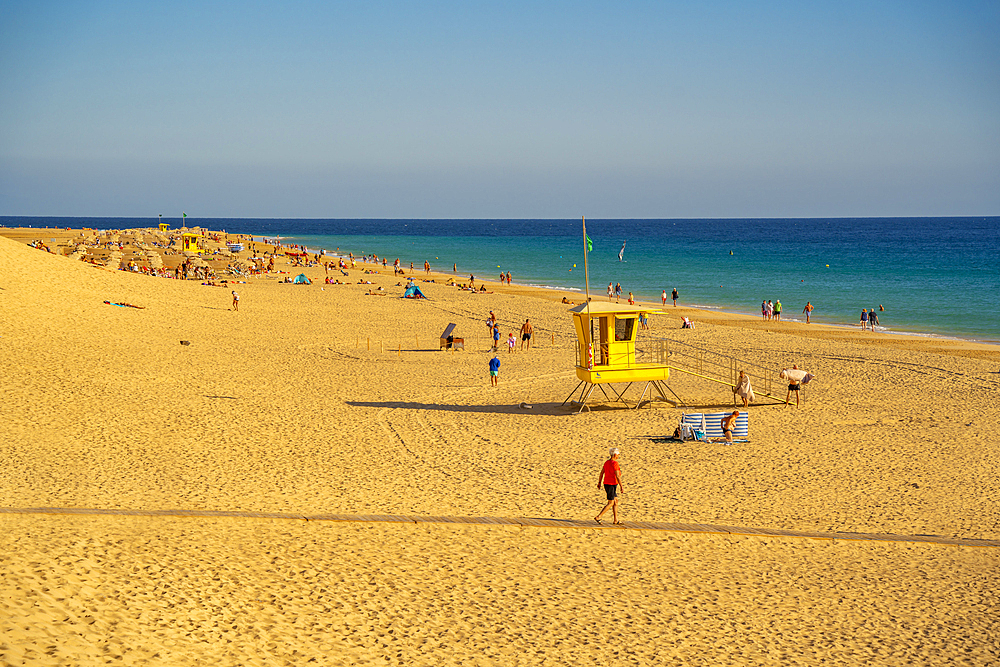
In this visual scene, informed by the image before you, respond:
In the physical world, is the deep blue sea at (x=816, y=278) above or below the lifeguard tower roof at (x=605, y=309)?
below

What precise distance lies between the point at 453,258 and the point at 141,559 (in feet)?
313

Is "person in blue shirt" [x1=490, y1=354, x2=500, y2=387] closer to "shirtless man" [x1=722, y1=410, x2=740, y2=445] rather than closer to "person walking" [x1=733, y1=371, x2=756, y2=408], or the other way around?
"person walking" [x1=733, y1=371, x2=756, y2=408]

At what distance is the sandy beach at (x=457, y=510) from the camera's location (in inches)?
326

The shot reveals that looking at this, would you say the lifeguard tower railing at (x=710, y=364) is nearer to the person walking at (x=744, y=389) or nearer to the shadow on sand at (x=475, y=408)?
the person walking at (x=744, y=389)

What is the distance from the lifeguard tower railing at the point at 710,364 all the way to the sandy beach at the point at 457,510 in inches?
38.4

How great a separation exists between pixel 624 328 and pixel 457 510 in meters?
9.10

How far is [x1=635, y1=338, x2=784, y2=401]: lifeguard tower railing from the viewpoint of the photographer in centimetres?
2288

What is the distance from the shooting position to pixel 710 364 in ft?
87.8

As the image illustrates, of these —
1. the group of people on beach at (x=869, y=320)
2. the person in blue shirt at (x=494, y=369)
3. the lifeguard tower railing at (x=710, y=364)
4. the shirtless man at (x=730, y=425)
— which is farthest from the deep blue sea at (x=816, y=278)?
the person in blue shirt at (x=494, y=369)

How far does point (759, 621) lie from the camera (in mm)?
9062

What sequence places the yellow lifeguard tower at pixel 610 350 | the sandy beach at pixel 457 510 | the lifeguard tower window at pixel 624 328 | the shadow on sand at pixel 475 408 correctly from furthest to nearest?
1. the lifeguard tower window at pixel 624 328
2. the yellow lifeguard tower at pixel 610 350
3. the shadow on sand at pixel 475 408
4. the sandy beach at pixel 457 510

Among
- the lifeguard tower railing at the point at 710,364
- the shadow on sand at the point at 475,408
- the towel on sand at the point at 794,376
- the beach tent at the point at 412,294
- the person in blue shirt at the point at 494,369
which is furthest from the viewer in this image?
the beach tent at the point at 412,294

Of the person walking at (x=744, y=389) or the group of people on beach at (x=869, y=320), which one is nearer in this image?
the person walking at (x=744, y=389)

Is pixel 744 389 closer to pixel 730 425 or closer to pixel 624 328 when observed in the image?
pixel 730 425
